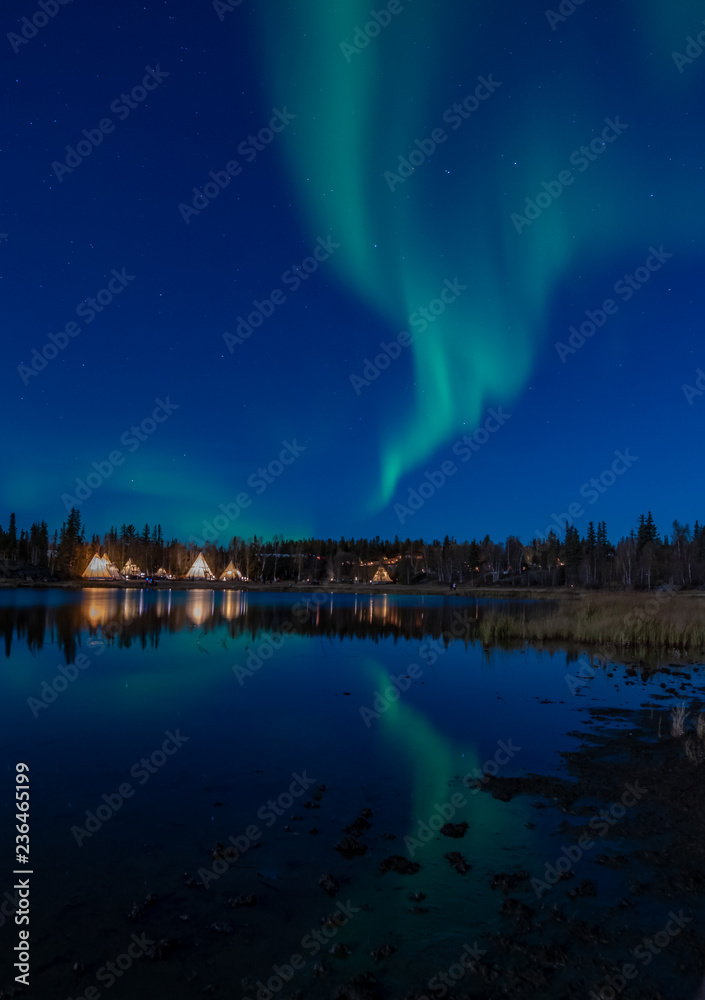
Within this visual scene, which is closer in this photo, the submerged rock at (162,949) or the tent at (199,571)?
the submerged rock at (162,949)

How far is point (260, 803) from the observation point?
39.2 ft

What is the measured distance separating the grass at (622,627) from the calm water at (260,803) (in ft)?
29.0

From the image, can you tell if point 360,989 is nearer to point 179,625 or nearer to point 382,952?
point 382,952

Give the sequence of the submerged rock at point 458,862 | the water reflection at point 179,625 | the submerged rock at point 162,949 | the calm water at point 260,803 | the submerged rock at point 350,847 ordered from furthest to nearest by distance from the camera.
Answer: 1. the water reflection at point 179,625
2. the submerged rock at point 350,847
3. the submerged rock at point 458,862
4. the calm water at point 260,803
5. the submerged rock at point 162,949

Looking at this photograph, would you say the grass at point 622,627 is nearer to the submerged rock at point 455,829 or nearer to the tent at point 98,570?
the submerged rock at point 455,829

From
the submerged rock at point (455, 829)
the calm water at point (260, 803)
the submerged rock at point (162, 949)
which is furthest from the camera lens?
the submerged rock at point (455, 829)

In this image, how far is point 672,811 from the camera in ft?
37.1

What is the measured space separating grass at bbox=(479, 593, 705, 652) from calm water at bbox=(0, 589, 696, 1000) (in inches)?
348

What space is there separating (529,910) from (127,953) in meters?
5.01

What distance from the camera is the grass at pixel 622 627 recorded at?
116 ft

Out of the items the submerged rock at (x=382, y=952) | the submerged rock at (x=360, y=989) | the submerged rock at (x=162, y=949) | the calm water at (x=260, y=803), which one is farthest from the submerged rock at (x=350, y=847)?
the submerged rock at (x=162, y=949)

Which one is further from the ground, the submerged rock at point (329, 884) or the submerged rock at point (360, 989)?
the submerged rock at point (360, 989)

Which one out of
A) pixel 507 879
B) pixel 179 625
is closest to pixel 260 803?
pixel 507 879

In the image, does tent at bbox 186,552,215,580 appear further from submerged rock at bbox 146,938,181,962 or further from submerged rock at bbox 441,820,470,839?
submerged rock at bbox 146,938,181,962
